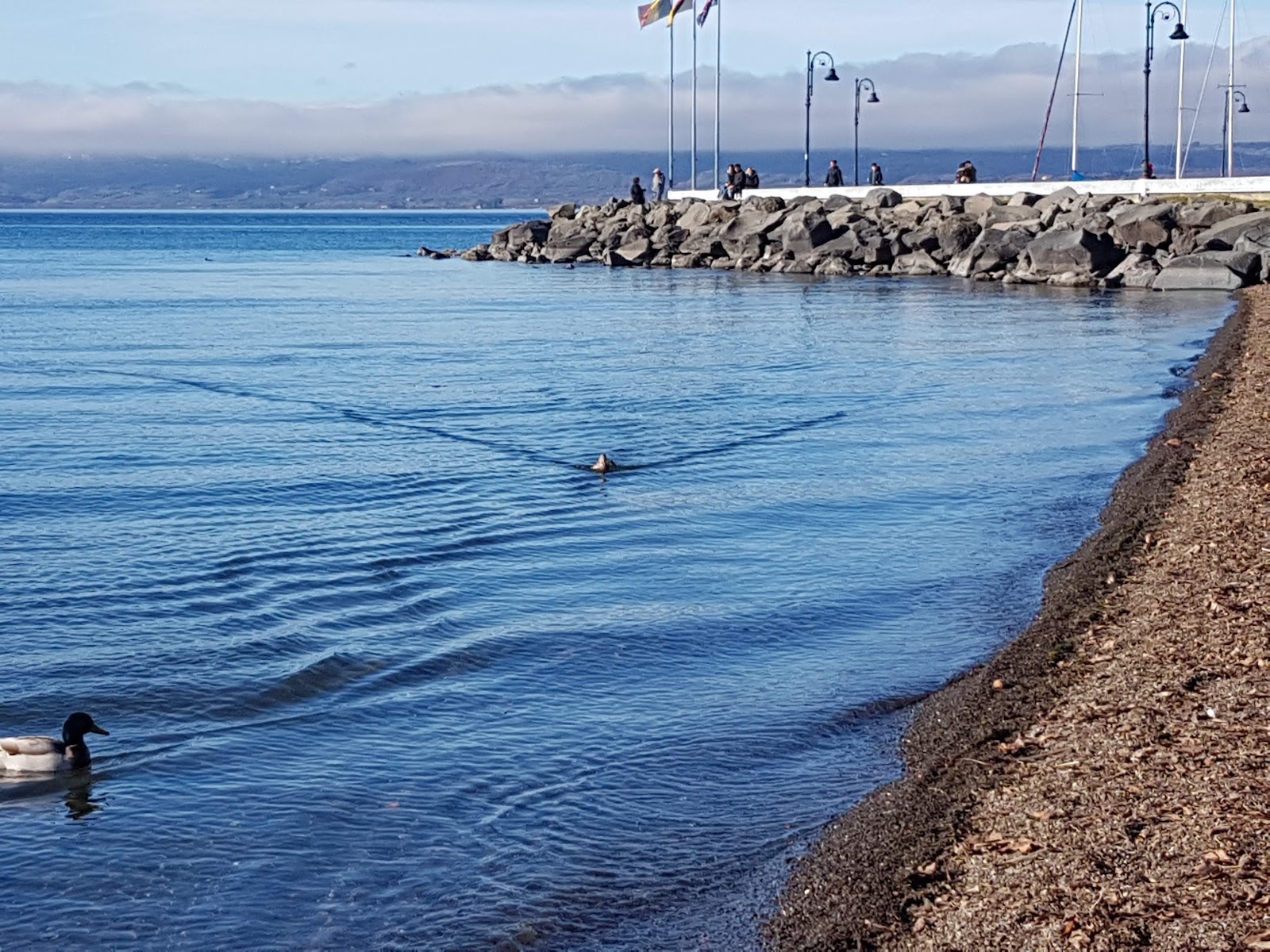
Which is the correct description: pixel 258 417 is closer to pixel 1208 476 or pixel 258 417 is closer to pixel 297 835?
pixel 1208 476

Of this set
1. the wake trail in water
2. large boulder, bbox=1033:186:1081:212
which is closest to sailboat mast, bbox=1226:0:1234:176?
large boulder, bbox=1033:186:1081:212

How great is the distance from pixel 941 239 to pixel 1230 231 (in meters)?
12.0

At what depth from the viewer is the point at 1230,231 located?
38938 mm

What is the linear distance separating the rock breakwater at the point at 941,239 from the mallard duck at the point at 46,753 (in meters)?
34.6

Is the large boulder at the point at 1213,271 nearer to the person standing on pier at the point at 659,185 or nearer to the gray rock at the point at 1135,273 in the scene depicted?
the gray rock at the point at 1135,273

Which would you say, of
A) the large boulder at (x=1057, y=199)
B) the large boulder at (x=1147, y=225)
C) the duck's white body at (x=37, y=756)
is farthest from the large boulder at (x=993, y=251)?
the duck's white body at (x=37, y=756)

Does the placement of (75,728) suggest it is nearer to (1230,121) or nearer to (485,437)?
(485,437)

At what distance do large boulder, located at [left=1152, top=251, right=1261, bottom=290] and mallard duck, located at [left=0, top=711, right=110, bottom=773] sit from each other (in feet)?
113

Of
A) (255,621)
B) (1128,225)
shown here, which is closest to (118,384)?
(255,621)

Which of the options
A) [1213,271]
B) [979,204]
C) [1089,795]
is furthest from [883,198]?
[1089,795]

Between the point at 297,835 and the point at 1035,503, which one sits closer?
the point at 297,835

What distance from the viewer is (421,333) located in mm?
32656

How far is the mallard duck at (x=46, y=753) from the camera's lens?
7.29m

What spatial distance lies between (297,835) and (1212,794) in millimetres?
3774
